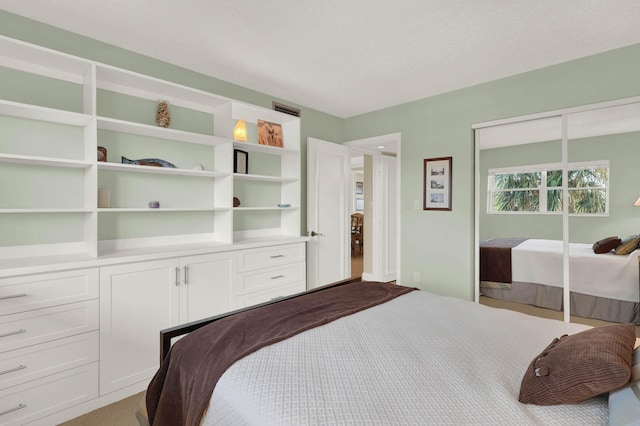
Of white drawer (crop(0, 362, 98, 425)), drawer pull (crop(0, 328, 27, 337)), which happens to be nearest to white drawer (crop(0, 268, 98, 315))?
drawer pull (crop(0, 328, 27, 337))

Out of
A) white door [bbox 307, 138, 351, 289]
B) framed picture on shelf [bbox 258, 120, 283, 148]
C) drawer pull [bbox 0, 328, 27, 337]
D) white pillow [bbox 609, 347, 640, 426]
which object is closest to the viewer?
white pillow [bbox 609, 347, 640, 426]

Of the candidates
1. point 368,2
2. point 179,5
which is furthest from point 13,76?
point 368,2

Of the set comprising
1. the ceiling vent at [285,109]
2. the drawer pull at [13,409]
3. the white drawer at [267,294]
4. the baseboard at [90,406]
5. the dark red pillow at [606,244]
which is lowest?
the baseboard at [90,406]

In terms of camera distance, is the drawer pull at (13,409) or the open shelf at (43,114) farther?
the open shelf at (43,114)

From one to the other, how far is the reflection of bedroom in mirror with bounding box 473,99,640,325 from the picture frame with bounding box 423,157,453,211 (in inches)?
11.9

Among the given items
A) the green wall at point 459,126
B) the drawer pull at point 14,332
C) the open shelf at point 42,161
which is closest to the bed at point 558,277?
the green wall at point 459,126

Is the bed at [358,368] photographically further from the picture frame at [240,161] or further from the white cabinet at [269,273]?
the picture frame at [240,161]

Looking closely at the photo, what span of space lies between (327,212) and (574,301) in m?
2.57

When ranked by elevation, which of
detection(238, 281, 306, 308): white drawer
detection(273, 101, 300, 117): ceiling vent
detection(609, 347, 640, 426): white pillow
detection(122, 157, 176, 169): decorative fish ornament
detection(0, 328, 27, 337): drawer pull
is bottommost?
detection(238, 281, 306, 308): white drawer

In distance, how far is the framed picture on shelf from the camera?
11.1ft

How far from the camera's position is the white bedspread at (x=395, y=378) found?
0.92 meters

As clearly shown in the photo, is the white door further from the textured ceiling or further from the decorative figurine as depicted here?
the decorative figurine

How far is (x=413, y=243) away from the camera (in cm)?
383

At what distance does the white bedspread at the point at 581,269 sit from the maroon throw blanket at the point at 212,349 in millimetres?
2114
